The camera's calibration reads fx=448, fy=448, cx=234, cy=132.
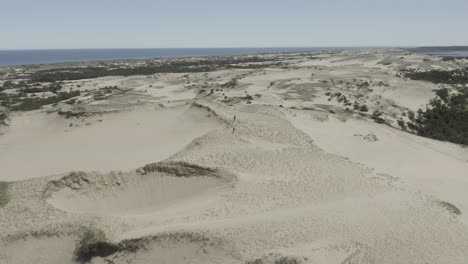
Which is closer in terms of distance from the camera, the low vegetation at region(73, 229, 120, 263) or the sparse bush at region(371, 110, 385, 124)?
the low vegetation at region(73, 229, 120, 263)

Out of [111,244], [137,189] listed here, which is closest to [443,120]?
[137,189]

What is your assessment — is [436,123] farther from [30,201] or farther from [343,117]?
[30,201]

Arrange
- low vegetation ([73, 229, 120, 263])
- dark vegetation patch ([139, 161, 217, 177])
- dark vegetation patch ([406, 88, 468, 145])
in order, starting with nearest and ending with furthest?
low vegetation ([73, 229, 120, 263])
dark vegetation patch ([139, 161, 217, 177])
dark vegetation patch ([406, 88, 468, 145])

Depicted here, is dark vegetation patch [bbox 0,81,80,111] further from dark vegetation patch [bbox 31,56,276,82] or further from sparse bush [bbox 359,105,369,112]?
sparse bush [bbox 359,105,369,112]

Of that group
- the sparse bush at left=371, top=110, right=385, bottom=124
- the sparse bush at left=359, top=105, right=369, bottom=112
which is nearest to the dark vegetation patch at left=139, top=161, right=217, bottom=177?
the sparse bush at left=371, top=110, right=385, bottom=124

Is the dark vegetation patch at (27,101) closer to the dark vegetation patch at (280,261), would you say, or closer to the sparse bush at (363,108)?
the sparse bush at (363,108)

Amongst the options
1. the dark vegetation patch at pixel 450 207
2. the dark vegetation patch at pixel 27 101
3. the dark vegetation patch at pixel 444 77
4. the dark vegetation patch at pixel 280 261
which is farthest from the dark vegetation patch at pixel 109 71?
the dark vegetation patch at pixel 280 261
